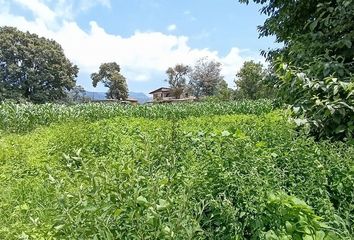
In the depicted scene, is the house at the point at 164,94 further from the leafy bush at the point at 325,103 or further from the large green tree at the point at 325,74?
the leafy bush at the point at 325,103

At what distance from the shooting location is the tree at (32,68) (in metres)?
41.0

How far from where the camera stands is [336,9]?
370 centimetres

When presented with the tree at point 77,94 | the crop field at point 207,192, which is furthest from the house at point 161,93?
the crop field at point 207,192

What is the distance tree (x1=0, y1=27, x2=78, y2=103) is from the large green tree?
3938cm

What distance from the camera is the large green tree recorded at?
3.12m

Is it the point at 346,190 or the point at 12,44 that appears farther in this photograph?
the point at 12,44

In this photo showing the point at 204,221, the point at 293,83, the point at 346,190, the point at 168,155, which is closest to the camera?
the point at 204,221

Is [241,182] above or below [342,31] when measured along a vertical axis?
below

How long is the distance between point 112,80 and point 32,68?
12146 mm

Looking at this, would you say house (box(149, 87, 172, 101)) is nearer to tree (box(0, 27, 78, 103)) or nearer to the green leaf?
tree (box(0, 27, 78, 103))

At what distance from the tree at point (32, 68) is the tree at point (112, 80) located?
909cm

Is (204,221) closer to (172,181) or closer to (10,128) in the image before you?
(172,181)

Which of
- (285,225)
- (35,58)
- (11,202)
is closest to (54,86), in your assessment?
(35,58)

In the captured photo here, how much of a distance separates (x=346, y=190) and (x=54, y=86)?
4235cm
